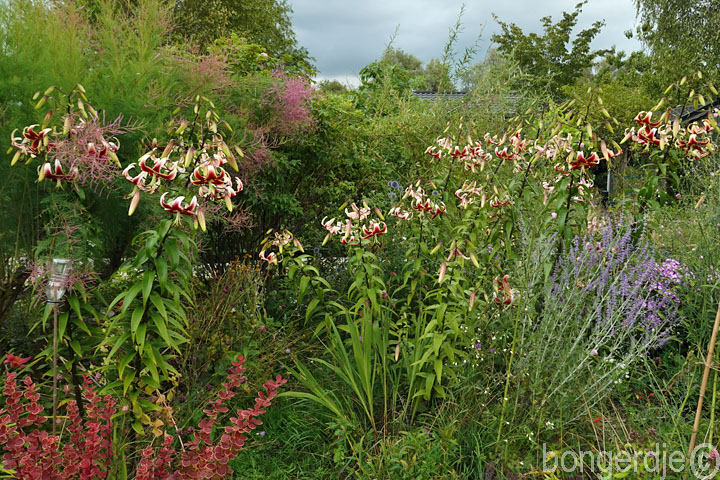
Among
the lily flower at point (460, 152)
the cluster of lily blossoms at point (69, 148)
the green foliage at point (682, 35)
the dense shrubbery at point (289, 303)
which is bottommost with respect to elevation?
the dense shrubbery at point (289, 303)

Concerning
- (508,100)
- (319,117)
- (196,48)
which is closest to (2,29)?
(196,48)

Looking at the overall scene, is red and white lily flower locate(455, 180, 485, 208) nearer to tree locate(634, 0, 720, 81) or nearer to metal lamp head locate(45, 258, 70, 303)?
metal lamp head locate(45, 258, 70, 303)

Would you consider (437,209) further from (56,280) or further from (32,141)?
(32,141)

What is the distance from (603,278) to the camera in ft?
8.84

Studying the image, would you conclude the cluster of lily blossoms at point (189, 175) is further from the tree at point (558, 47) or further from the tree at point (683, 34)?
the tree at point (558, 47)

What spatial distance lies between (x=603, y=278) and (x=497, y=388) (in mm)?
810

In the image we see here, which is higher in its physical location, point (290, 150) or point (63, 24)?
point (63, 24)

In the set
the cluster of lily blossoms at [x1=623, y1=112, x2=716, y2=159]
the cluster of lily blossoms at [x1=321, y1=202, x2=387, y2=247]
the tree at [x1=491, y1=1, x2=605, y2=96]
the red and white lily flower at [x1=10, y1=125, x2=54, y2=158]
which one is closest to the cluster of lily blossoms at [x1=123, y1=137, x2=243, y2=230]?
the red and white lily flower at [x1=10, y1=125, x2=54, y2=158]

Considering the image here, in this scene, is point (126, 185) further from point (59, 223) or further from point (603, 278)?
point (603, 278)

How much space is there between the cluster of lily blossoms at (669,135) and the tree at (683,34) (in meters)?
17.7

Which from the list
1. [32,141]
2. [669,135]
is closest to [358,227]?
[32,141]

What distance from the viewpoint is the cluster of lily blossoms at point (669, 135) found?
341cm

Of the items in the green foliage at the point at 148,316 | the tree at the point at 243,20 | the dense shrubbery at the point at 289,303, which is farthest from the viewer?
the tree at the point at 243,20

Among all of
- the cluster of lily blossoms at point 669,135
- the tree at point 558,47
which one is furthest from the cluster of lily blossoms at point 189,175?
the tree at point 558,47
